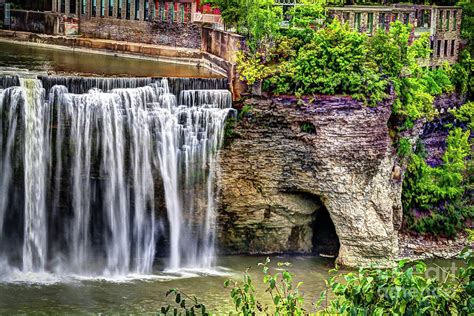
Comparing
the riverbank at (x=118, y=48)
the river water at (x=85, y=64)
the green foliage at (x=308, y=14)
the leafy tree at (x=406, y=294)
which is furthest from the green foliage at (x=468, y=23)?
the leafy tree at (x=406, y=294)

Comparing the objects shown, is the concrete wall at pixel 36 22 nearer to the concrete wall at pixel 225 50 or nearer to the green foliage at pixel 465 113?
the concrete wall at pixel 225 50

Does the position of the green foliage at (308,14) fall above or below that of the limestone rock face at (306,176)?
above

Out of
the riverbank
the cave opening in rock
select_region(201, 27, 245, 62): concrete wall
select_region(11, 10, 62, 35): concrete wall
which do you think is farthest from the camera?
select_region(11, 10, 62, 35): concrete wall

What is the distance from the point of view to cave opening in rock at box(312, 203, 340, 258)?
128ft

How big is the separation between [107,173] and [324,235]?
789cm

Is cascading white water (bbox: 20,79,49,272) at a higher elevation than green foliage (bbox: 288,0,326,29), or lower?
lower

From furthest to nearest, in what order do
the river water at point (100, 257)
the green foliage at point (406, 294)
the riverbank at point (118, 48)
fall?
the riverbank at point (118, 48) < the river water at point (100, 257) < the green foliage at point (406, 294)

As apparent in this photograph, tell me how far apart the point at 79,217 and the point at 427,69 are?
17.8m

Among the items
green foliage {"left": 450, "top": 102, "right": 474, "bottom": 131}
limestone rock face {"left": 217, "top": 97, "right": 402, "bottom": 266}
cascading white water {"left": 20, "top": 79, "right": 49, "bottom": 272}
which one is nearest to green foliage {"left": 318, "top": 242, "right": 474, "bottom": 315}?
cascading white water {"left": 20, "top": 79, "right": 49, "bottom": 272}

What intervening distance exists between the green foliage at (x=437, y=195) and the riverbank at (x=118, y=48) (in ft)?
27.0

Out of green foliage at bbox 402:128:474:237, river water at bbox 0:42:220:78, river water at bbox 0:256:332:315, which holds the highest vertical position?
river water at bbox 0:42:220:78

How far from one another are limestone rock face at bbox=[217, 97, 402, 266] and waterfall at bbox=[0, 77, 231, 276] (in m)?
0.85

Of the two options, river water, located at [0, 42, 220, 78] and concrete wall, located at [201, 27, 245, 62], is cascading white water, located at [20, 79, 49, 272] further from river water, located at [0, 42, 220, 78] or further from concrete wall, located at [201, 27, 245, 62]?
concrete wall, located at [201, 27, 245, 62]

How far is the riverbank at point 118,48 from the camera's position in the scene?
149 feet
